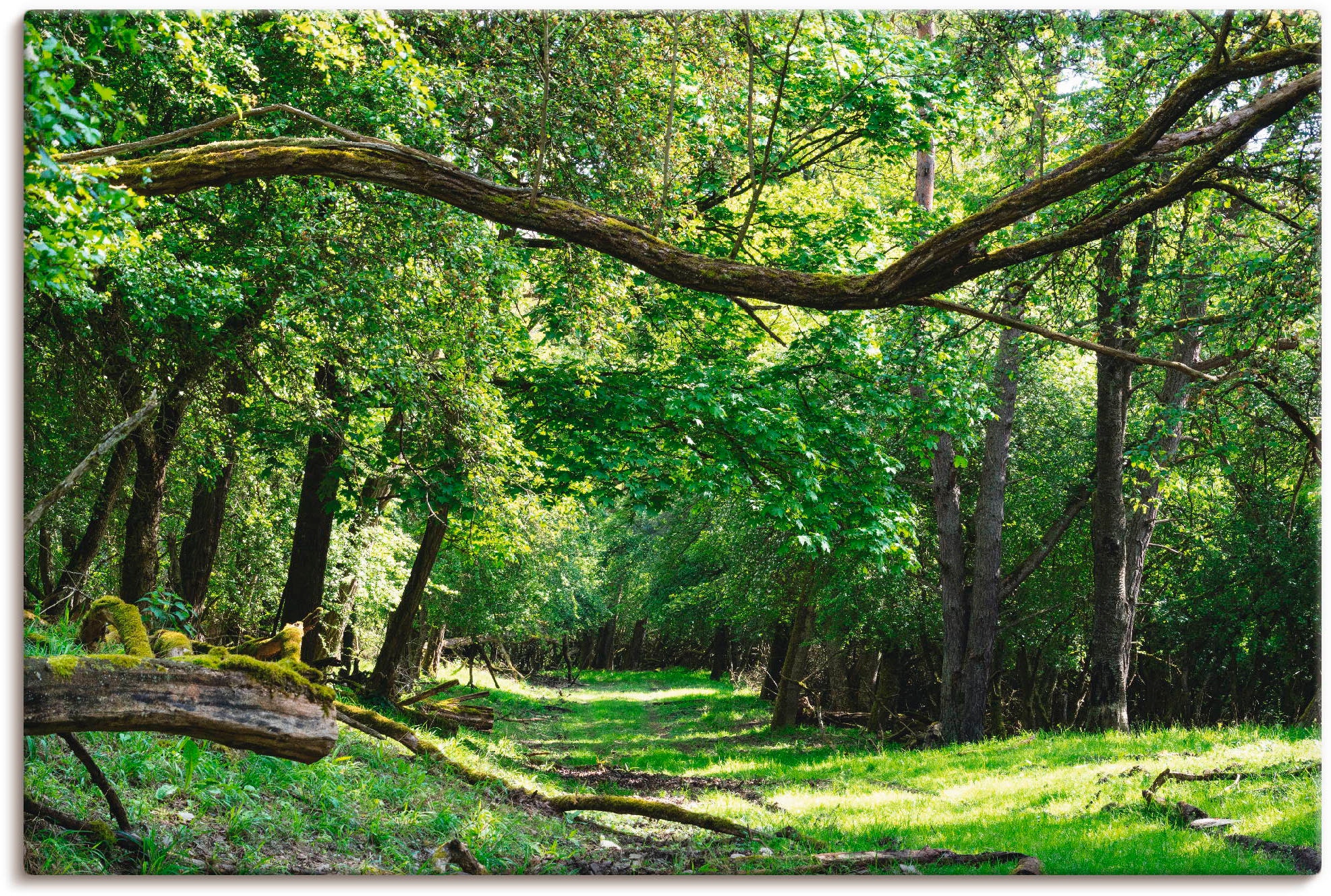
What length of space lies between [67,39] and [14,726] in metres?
3.35

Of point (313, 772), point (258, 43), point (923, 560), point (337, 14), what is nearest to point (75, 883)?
point (313, 772)

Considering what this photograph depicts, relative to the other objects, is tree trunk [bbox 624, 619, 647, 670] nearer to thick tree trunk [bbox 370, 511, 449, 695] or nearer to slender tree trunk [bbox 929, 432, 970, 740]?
slender tree trunk [bbox 929, 432, 970, 740]

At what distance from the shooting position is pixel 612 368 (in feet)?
28.9

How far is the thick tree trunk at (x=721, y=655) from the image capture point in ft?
103

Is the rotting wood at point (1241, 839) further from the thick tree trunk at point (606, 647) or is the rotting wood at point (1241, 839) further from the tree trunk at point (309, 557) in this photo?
the thick tree trunk at point (606, 647)

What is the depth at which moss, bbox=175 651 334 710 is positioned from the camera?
10.8ft

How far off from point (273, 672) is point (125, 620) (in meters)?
2.30

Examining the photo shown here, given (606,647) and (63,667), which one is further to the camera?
(606,647)

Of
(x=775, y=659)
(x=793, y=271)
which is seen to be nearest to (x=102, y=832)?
(x=793, y=271)

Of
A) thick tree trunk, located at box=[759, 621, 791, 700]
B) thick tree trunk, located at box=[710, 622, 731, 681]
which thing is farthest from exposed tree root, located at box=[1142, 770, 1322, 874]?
thick tree trunk, located at box=[710, 622, 731, 681]

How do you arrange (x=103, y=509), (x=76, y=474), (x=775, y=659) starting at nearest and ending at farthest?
(x=76, y=474), (x=103, y=509), (x=775, y=659)

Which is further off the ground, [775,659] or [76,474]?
→ [76,474]

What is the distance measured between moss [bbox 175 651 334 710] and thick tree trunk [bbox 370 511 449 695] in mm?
7575

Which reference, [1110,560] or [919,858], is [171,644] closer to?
[919,858]
